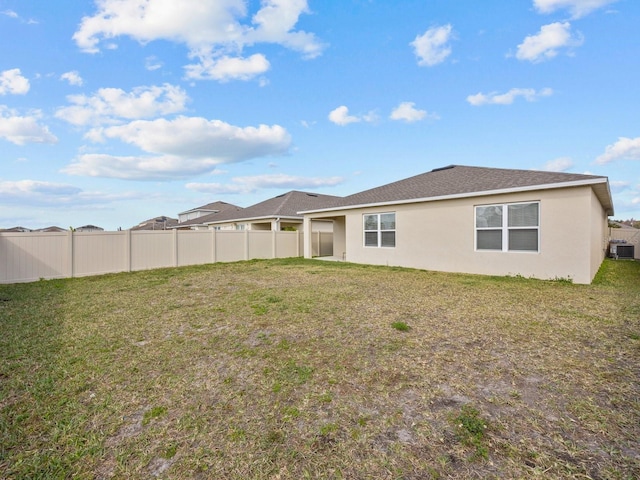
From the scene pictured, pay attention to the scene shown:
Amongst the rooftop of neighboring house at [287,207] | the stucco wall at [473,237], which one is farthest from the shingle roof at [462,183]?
the rooftop of neighboring house at [287,207]

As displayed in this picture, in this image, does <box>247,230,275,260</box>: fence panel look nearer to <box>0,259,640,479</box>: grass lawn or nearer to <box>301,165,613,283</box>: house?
<box>301,165,613,283</box>: house

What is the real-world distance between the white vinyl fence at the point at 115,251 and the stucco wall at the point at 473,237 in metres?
5.94

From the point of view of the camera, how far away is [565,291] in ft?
24.5

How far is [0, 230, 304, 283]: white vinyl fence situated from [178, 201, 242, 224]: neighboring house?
1716 centimetres

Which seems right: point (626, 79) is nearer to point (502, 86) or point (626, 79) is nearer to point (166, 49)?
→ point (502, 86)

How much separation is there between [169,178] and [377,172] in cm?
1568

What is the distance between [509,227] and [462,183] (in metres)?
2.61

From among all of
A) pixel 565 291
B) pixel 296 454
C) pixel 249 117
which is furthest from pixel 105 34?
pixel 565 291

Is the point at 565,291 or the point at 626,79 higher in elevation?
the point at 626,79

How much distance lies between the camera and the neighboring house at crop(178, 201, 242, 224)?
1288 inches

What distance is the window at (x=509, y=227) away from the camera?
9.17 metres

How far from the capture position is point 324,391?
297 centimetres

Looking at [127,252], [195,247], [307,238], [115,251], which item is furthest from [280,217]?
[115,251]

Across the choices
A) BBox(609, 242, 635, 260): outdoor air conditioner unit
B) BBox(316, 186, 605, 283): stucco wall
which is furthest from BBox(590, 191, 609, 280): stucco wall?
BBox(609, 242, 635, 260): outdoor air conditioner unit
